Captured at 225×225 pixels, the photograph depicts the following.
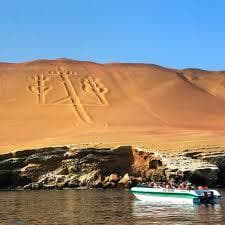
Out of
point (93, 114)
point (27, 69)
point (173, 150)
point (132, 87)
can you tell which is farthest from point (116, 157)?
point (27, 69)

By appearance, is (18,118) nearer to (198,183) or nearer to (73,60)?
(73,60)

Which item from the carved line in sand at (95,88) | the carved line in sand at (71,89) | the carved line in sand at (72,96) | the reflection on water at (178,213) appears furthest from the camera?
the carved line in sand at (95,88)

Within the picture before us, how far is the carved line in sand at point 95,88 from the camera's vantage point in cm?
10910

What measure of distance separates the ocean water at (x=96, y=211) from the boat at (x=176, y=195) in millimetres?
710

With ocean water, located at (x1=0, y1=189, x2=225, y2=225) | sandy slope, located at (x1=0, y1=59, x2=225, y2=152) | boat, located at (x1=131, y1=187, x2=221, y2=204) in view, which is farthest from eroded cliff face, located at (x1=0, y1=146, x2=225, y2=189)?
boat, located at (x1=131, y1=187, x2=221, y2=204)

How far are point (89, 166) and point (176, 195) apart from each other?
19410 millimetres

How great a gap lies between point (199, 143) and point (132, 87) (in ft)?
145

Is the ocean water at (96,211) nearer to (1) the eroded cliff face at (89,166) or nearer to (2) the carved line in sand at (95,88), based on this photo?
(1) the eroded cliff face at (89,166)

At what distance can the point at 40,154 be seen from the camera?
2785 inches

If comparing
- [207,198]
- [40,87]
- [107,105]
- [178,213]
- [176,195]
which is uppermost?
[40,87]

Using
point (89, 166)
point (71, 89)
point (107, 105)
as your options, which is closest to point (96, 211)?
point (89, 166)

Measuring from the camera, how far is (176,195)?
168 ft

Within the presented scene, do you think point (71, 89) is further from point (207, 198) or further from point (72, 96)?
point (207, 198)

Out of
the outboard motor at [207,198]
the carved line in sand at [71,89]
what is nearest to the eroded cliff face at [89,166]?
A: the outboard motor at [207,198]
